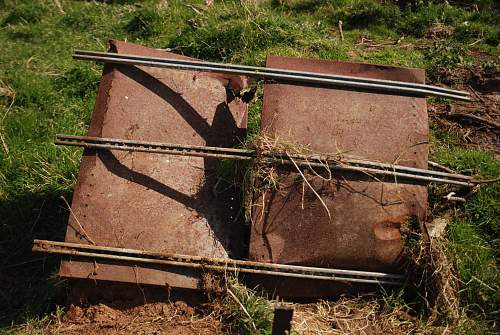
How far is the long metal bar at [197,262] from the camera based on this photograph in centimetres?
343

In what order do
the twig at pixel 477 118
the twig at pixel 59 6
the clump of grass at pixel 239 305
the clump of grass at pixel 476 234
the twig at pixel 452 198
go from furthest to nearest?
1. the twig at pixel 59 6
2. the twig at pixel 477 118
3. the twig at pixel 452 198
4. the clump of grass at pixel 476 234
5. the clump of grass at pixel 239 305

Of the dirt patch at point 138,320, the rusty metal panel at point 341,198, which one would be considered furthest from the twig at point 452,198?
the dirt patch at point 138,320

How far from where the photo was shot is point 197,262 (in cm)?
347

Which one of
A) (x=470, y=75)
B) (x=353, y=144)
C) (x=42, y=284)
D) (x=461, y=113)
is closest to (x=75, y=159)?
(x=42, y=284)

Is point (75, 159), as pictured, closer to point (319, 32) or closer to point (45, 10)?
point (319, 32)

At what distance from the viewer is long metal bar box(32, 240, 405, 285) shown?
3428 millimetres

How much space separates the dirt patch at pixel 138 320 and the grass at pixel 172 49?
51 centimetres

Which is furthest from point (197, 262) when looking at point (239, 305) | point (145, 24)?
point (145, 24)

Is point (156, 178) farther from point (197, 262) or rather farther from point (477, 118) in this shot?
point (477, 118)

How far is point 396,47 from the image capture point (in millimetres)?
6484

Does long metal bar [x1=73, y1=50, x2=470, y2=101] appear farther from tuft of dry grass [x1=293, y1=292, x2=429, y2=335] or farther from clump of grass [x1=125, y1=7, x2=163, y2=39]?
clump of grass [x1=125, y1=7, x2=163, y2=39]

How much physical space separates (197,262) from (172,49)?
12.2 ft

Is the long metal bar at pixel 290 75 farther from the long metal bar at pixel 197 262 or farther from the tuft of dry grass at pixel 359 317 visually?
the tuft of dry grass at pixel 359 317

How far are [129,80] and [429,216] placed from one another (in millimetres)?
2648
